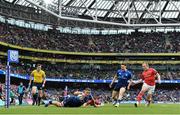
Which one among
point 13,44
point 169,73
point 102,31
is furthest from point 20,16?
point 169,73

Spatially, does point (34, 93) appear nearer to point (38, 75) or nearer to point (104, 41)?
point (38, 75)

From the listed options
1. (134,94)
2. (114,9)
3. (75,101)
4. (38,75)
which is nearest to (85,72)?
(134,94)

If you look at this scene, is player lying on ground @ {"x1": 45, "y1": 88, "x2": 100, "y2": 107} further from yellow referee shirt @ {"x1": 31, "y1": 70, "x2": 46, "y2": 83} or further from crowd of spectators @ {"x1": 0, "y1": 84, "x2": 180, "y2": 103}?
crowd of spectators @ {"x1": 0, "y1": 84, "x2": 180, "y2": 103}

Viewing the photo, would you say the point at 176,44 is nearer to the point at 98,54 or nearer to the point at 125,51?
the point at 125,51

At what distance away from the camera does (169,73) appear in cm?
7438

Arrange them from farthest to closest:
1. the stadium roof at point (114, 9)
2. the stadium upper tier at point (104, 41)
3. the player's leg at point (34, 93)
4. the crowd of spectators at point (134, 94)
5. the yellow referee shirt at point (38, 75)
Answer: the stadium upper tier at point (104, 41), the crowd of spectators at point (134, 94), the stadium roof at point (114, 9), the player's leg at point (34, 93), the yellow referee shirt at point (38, 75)

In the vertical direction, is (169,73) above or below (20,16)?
below

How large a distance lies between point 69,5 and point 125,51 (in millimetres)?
15525

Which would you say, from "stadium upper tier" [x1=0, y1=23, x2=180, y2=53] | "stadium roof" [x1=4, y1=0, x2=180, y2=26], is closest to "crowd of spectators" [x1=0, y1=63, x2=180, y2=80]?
"stadium upper tier" [x1=0, y1=23, x2=180, y2=53]

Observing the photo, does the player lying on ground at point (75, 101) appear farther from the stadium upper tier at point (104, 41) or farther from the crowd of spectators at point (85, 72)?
the stadium upper tier at point (104, 41)

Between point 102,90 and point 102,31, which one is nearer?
point 102,90

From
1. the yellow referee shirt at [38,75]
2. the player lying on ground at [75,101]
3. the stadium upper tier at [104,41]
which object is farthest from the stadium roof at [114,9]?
the player lying on ground at [75,101]

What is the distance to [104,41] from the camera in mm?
77125

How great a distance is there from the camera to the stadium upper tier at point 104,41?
70.8m
